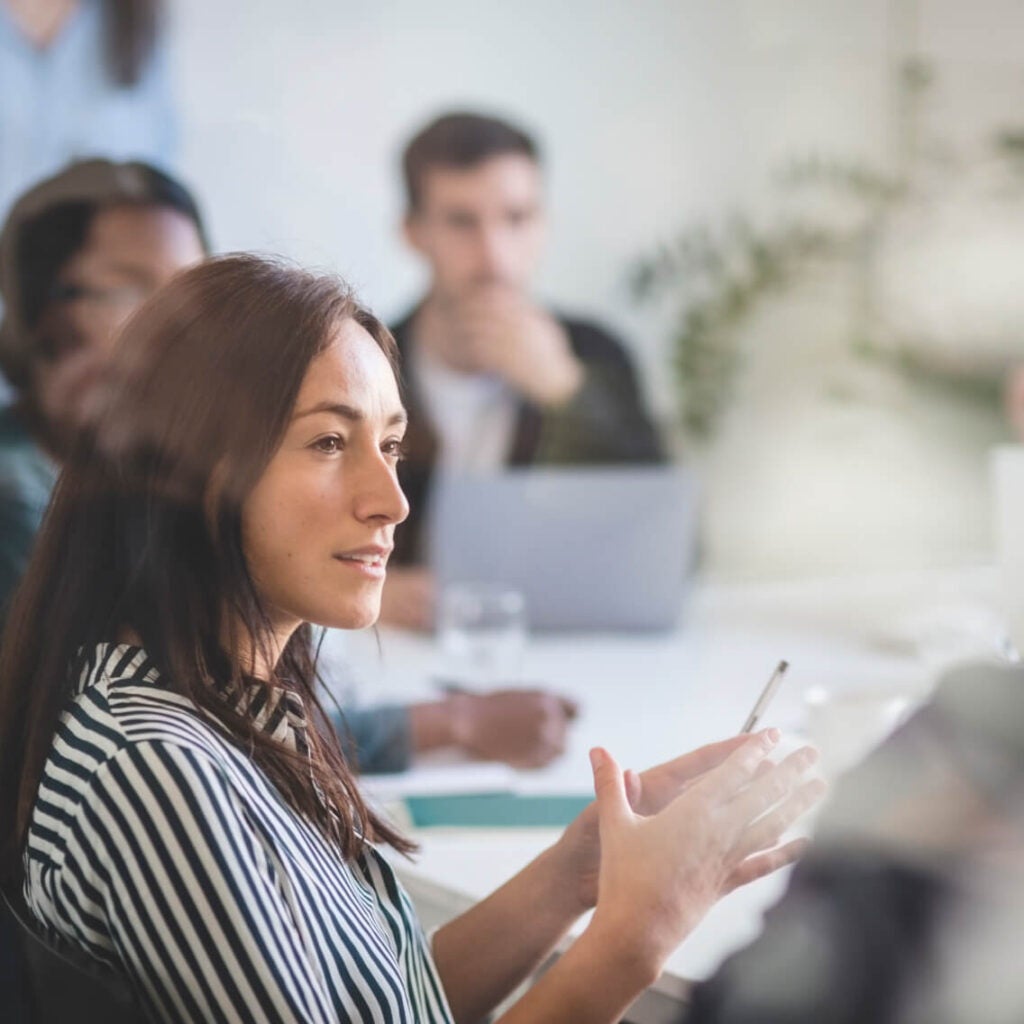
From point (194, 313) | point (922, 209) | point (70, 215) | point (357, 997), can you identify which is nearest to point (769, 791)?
point (357, 997)

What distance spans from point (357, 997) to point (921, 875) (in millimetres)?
311

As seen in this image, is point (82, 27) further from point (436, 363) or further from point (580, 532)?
point (580, 532)

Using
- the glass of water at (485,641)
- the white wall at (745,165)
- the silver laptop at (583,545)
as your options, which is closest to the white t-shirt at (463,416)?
the white wall at (745,165)

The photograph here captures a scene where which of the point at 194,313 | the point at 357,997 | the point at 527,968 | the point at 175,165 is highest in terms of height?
the point at 175,165

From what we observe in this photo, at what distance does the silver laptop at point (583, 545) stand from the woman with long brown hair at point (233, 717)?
4.09 feet

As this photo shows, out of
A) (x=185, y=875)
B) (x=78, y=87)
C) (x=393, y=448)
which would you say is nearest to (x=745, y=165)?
(x=78, y=87)

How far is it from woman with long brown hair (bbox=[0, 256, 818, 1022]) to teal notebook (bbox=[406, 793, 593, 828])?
0.40m

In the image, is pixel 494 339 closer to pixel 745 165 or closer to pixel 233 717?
pixel 745 165

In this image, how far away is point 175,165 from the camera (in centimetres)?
291

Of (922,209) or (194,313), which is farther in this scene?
(922,209)

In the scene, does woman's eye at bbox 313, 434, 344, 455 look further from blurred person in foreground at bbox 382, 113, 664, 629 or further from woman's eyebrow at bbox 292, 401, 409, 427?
blurred person in foreground at bbox 382, 113, 664, 629

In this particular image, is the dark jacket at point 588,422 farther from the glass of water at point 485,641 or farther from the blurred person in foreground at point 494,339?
the glass of water at point 485,641

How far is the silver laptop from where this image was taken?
2.09 m

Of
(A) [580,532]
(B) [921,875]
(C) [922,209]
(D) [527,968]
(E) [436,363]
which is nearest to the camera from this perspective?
(B) [921,875]
